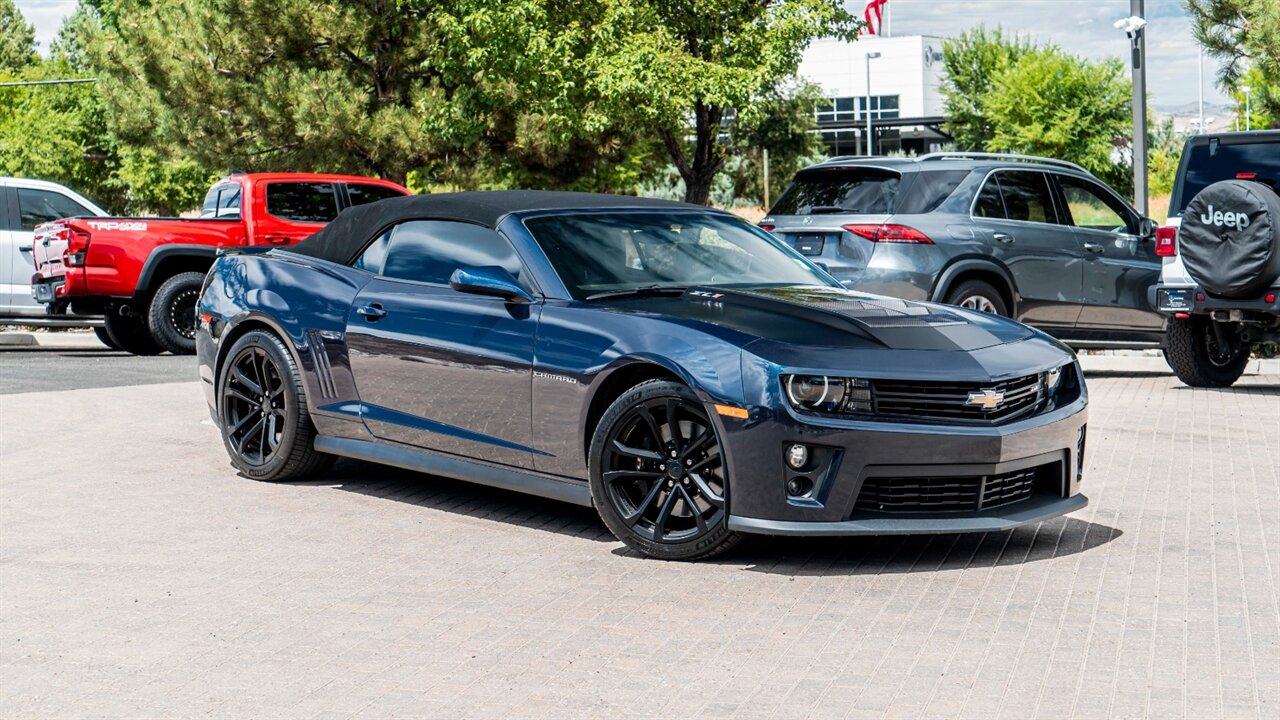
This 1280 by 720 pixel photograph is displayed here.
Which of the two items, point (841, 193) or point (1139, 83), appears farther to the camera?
point (1139, 83)

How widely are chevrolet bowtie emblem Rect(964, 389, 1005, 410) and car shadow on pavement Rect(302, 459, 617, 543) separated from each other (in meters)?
1.65

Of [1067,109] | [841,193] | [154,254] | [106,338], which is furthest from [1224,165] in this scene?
[1067,109]

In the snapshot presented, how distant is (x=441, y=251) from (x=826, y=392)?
A: 234cm

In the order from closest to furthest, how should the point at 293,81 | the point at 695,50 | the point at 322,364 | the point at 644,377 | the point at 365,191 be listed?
the point at 644,377 < the point at 322,364 < the point at 365,191 < the point at 695,50 < the point at 293,81

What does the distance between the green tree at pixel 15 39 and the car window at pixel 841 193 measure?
8968 centimetres

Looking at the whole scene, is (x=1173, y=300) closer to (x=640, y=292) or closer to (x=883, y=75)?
(x=640, y=292)

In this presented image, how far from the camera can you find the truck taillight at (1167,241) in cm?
1235

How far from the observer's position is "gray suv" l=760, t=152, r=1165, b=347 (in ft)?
41.9

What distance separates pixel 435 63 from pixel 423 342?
22.1 metres

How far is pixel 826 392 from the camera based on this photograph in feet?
19.3

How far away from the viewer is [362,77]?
30531 millimetres

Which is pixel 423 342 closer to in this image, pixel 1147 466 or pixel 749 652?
pixel 749 652

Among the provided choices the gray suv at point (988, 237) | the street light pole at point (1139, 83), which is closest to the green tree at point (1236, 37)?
the street light pole at point (1139, 83)

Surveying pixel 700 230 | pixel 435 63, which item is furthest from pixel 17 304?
pixel 700 230
